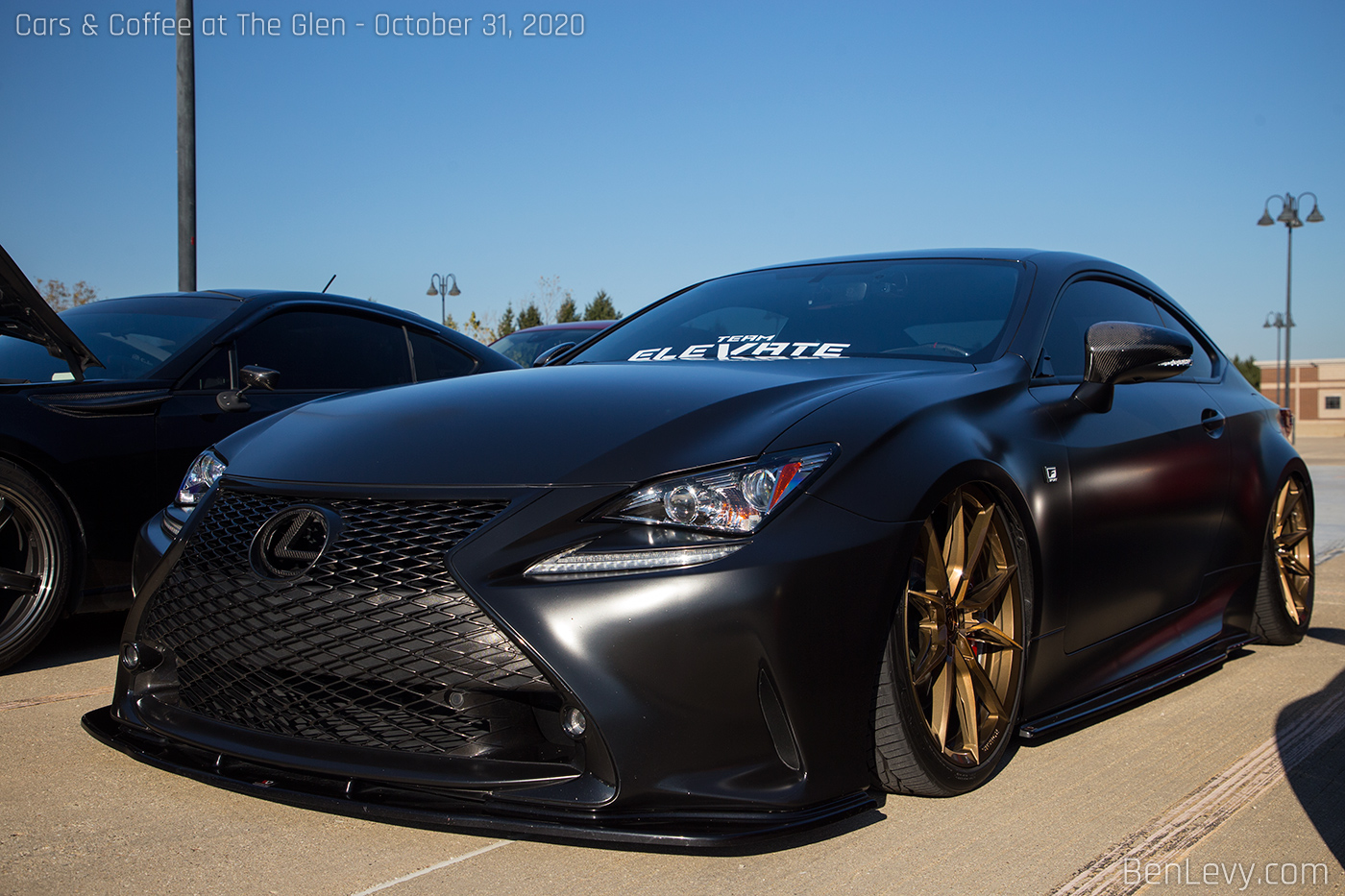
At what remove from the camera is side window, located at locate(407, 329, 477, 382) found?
5922 mm

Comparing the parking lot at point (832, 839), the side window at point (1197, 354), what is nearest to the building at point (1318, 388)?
the side window at point (1197, 354)

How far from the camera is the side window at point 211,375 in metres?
4.92

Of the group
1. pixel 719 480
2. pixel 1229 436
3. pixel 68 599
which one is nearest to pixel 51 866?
pixel 719 480

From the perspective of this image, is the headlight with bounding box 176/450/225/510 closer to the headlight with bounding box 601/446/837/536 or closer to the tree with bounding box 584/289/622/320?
the headlight with bounding box 601/446/837/536

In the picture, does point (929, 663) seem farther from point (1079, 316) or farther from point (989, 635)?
point (1079, 316)

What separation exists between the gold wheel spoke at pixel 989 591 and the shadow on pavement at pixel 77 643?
2.84 m

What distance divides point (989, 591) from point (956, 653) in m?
0.20

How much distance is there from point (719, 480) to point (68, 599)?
117 inches

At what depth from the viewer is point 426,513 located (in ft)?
8.13

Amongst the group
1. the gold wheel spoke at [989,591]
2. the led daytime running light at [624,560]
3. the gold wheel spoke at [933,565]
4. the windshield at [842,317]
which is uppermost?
the windshield at [842,317]

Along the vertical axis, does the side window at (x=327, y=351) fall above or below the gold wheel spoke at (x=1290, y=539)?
above

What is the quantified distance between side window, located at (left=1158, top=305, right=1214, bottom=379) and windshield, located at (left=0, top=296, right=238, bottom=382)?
389cm

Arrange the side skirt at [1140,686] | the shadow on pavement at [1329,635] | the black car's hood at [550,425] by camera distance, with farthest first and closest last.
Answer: the shadow on pavement at [1329,635]
the side skirt at [1140,686]
the black car's hood at [550,425]

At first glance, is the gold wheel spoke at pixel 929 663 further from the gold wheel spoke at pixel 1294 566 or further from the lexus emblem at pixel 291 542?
the gold wheel spoke at pixel 1294 566
